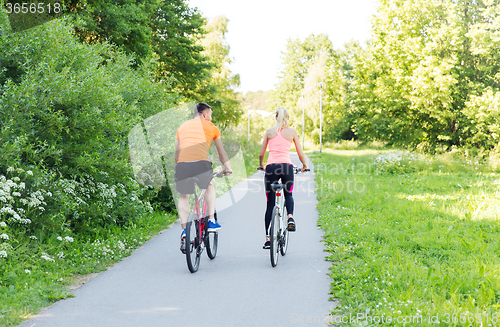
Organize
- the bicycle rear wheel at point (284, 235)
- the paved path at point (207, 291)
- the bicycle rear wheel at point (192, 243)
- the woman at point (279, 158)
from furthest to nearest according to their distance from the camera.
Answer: the bicycle rear wheel at point (284, 235)
the woman at point (279, 158)
the bicycle rear wheel at point (192, 243)
the paved path at point (207, 291)

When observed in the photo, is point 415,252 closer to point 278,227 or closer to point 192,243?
point 278,227

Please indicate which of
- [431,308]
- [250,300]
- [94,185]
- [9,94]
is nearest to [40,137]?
[9,94]

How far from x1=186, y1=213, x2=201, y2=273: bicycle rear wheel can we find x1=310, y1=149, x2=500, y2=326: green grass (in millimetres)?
1730

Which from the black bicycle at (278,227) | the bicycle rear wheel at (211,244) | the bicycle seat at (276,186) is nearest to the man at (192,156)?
the bicycle rear wheel at (211,244)

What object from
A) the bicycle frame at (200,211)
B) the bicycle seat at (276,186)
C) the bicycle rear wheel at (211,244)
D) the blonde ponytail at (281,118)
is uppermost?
the blonde ponytail at (281,118)

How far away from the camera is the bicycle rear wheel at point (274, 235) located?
5.08 meters

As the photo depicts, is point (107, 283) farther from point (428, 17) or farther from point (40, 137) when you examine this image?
point (428, 17)

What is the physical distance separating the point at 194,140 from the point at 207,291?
6.23 ft

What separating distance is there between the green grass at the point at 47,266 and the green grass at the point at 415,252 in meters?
2.91

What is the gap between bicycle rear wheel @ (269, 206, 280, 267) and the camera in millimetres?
5082

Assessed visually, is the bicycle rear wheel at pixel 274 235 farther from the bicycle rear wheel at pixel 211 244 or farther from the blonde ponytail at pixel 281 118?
the blonde ponytail at pixel 281 118

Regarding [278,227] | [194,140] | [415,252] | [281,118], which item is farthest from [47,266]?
[415,252]

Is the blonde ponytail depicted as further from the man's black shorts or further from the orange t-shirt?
the man's black shorts

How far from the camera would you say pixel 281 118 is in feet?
18.3
